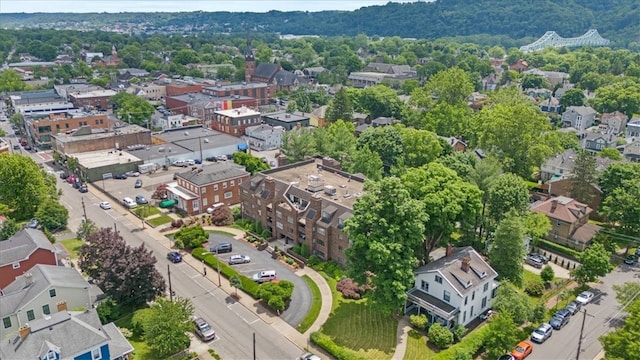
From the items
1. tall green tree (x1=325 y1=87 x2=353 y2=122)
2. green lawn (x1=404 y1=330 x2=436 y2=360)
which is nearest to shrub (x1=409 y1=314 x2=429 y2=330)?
green lawn (x1=404 y1=330 x2=436 y2=360)

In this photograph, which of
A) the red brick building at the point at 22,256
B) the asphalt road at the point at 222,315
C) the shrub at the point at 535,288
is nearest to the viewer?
the asphalt road at the point at 222,315

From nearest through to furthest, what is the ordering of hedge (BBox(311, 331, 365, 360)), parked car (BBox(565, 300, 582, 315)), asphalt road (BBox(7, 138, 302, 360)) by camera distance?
hedge (BBox(311, 331, 365, 360))
asphalt road (BBox(7, 138, 302, 360))
parked car (BBox(565, 300, 582, 315))

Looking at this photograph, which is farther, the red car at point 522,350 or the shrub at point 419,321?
the shrub at point 419,321

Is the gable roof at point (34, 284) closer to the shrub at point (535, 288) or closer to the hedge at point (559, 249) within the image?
the shrub at point (535, 288)

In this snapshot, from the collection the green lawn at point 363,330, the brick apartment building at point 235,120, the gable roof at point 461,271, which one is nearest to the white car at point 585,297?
the gable roof at point 461,271

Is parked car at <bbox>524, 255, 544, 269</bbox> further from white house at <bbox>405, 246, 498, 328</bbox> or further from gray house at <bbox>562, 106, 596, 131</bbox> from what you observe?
gray house at <bbox>562, 106, 596, 131</bbox>

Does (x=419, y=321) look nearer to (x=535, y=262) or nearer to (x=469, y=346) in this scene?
(x=469, y=346)

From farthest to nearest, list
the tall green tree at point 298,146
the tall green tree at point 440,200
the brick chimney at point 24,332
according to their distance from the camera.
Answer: the tall green tree at point 298,146
the tall green tree at point 440,200
the brick chimney at point 24,332
